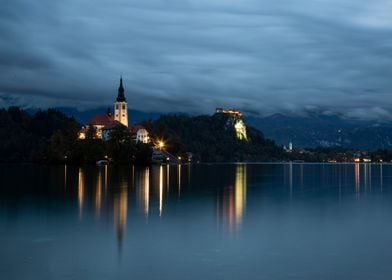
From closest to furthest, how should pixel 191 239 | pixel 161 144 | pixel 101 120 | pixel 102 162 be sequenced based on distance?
pixel 191 239, pixel 102 162, pixel 161 144, pixel 101 120

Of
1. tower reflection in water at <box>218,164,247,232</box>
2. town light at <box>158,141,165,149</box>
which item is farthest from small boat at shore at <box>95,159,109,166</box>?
tower reflection in water at <box>218,164,247,232</box>

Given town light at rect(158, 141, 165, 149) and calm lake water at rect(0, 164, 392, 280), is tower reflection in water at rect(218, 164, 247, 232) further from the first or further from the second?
town light at rect(158, 141, 165, 149)

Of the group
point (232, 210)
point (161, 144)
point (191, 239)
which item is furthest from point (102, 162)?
point (191, 239)

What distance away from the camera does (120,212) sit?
118ft

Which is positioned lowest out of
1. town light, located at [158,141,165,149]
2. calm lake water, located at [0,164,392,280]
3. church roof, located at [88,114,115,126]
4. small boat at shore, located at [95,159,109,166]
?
calm lake water, located at [0,164,392,280]

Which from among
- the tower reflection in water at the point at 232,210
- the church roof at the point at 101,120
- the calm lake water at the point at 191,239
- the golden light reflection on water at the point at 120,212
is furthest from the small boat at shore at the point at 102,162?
the calm lake water at the point at 191,239

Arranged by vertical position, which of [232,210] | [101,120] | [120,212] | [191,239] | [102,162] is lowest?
[191,239]

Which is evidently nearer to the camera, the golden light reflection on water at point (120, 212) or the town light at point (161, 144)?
the golden light reflection on water at point (120, 212)

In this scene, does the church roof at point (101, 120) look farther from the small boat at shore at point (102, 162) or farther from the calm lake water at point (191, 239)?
the calm lake water at point (191, 239)

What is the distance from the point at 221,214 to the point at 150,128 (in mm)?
160031

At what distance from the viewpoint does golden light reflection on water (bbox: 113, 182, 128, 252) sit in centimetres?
2762

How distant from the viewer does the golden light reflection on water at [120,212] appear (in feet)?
90.6

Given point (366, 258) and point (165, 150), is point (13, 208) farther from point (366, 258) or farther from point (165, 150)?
point (165, 150)

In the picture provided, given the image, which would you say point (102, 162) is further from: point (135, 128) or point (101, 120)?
point (101, 120)
